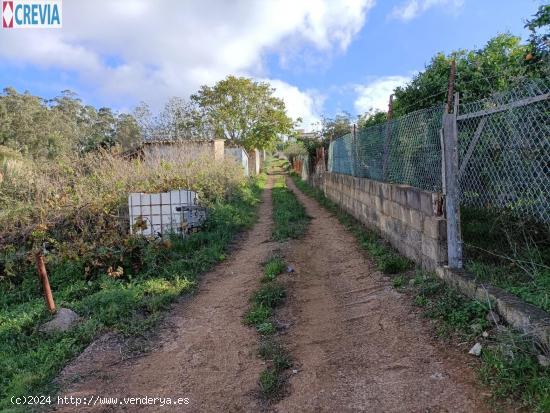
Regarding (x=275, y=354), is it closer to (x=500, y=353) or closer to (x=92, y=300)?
(x=500, y=353)

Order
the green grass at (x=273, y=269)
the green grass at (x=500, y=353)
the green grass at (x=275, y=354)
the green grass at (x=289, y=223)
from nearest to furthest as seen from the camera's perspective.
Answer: the green grass at (x=500, y=353) < the green grass at (x=275, y=354) < the green grass at (x=273, y=269) < the green grass at (x=289, y=223)

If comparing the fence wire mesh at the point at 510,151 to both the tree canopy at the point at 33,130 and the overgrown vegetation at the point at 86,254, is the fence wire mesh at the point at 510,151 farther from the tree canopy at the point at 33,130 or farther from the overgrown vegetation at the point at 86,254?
the tree canopy at the point at 33,130

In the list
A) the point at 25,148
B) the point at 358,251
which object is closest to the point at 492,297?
the point at 358,251

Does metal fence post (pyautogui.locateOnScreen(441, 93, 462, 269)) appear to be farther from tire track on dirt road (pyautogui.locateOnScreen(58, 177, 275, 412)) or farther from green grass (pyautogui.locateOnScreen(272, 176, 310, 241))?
green grass (pyautogui.locateOnScreen(272, 176, 310, 241))

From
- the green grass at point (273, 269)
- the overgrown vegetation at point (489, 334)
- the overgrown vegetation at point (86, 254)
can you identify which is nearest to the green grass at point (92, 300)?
the overgrown vegetation at point (86, 254)

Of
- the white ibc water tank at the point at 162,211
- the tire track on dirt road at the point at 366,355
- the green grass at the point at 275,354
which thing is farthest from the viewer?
the white ibc water tank at the point at 162,211

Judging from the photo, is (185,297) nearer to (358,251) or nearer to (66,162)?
(358,251)

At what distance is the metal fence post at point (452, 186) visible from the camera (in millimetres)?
4008

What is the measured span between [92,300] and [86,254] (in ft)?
5.96

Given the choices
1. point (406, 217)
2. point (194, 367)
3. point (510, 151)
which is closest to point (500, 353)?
point (510, 151)

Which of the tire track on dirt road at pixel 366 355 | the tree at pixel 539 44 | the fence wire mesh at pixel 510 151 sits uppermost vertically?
the tree at pixel 539 44

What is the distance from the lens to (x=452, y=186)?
4.05 m

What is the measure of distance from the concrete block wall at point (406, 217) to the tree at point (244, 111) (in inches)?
938

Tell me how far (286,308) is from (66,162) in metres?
7.94
